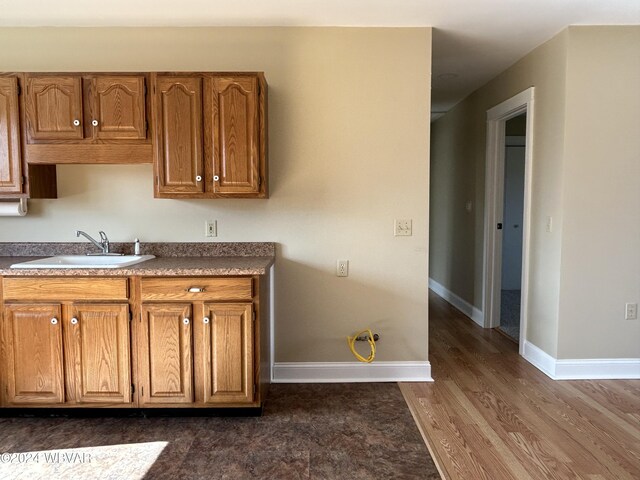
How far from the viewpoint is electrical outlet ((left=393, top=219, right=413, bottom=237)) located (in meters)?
2.88

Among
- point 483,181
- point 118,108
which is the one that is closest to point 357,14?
point 118,108

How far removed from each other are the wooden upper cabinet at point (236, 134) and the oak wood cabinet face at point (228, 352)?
2.39 feet

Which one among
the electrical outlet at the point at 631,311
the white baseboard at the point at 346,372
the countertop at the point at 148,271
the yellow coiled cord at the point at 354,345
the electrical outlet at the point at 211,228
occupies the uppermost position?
the electrical outlet at the point at 211,228

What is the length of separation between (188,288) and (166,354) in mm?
389

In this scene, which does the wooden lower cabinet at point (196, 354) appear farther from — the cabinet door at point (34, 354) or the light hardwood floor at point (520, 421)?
the light hardwood floor at point (520, 421)

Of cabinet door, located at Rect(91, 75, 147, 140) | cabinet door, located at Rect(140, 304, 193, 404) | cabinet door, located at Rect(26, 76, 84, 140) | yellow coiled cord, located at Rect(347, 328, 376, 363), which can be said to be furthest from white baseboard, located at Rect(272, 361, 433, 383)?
cabinet door, located at Rect(26, 76, 84, 140)

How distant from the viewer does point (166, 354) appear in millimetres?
2340

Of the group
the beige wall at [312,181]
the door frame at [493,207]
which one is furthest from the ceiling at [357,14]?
the door frame at [493,207]

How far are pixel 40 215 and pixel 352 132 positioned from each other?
2161mm

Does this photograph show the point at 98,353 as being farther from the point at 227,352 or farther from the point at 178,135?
the point at 178,135

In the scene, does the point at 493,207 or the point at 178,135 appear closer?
the point at 178,135

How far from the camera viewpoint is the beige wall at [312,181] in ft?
9.18

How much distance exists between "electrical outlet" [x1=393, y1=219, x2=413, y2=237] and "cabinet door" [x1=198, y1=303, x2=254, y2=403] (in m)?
1.14

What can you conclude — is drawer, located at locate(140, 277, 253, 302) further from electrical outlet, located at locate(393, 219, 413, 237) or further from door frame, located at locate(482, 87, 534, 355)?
door frame, located at locate(482, 87, 534, 355)
